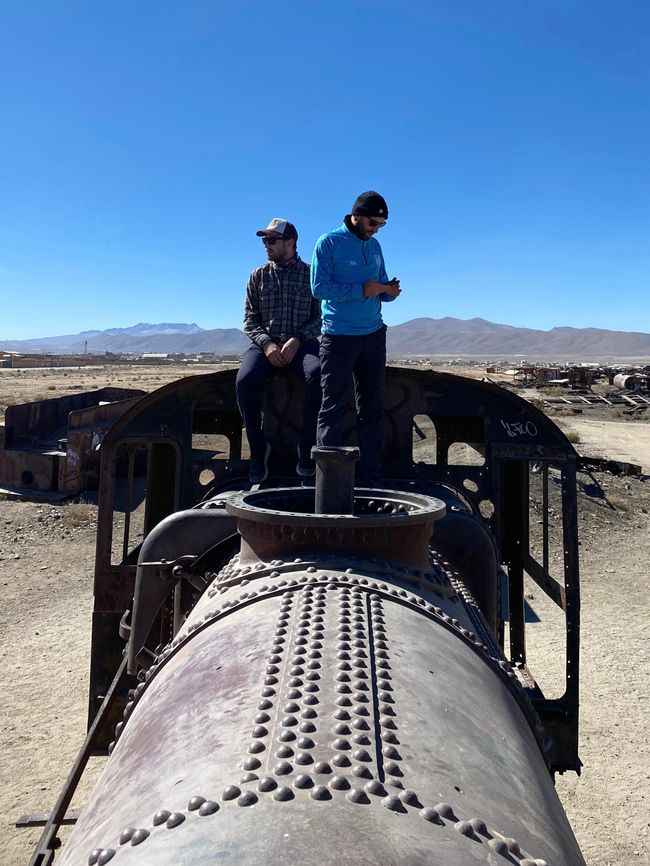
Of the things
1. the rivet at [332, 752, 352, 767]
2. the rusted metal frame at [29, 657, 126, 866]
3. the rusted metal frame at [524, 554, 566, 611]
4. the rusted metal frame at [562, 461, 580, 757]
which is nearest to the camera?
the rivet at [332, 752, 352, 767]

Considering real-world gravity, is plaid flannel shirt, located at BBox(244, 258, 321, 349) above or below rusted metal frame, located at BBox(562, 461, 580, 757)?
above

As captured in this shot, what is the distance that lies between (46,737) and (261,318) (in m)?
3.41

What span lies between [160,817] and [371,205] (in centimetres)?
330

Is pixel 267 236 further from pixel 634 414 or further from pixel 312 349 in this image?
pixel 634 414

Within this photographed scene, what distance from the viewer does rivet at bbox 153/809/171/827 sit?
4.04 feet

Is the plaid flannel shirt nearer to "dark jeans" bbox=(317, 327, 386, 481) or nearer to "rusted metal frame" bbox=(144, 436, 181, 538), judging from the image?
"dark jeans" bbox=(317, 327, 386, 481)

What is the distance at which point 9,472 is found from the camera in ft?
42.0

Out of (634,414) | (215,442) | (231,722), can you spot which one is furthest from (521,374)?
(231,722)

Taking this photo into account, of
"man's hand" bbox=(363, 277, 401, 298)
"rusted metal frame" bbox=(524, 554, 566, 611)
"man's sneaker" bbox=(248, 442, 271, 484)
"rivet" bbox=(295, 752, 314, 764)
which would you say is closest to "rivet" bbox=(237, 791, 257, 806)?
"rivet" bbox=(295, 752, 314, 764)

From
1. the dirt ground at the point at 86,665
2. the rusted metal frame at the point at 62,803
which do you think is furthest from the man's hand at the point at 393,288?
the dirt ground at the point at 86,665

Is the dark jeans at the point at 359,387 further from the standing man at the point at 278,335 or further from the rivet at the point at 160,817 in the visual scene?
the rivet at the point at 160,817

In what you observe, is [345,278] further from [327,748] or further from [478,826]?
[478,826]

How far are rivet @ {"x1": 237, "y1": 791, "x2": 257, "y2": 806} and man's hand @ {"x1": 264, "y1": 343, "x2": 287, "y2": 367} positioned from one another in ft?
11.4

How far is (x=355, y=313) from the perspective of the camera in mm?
4113
